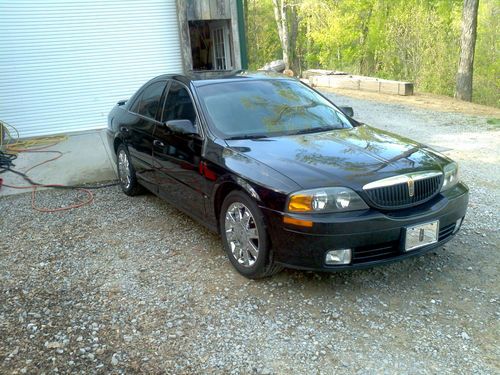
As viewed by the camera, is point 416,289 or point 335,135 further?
point 335,135

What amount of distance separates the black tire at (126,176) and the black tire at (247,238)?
2.37 m

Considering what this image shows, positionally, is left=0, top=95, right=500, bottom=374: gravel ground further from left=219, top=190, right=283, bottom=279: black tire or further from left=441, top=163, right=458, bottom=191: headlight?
left=441, top=163, right=458, bottom=191: headlight

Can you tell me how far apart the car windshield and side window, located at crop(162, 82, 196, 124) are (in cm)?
16

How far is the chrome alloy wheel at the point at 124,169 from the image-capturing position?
5.98 metres

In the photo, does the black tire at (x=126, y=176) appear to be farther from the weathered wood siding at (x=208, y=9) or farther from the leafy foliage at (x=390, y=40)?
the leafy foliage at (x=390, y=40)

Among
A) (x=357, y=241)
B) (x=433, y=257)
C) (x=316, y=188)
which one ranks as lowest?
(x=433, y=257)

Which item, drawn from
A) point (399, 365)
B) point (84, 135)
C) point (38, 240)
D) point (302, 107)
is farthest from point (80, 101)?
point (399, 365)

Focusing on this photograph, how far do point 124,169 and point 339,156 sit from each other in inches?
136

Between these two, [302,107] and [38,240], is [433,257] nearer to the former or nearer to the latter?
[302,107]

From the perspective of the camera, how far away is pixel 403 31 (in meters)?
20.6

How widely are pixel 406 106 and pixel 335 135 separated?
969 centimetres

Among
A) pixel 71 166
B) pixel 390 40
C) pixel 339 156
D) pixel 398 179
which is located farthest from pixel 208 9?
pixel 390 40

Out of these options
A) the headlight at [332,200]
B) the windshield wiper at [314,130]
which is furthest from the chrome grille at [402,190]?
the windshield wiper at [314,130]

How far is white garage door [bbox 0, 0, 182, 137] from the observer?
10.5 metres
